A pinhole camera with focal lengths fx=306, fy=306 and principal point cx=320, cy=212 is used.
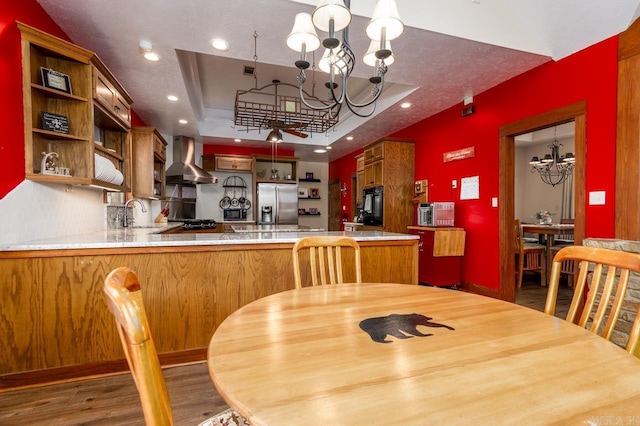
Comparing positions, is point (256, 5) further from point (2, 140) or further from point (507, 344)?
point (507, 344)

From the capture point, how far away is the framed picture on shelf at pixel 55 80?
2.05m

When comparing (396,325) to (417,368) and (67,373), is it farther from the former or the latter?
(67,373)

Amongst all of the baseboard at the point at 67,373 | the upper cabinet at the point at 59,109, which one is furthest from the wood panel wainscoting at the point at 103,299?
the upper cabinet at the point at 59,109

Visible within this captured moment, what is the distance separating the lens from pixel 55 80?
6.89 ft

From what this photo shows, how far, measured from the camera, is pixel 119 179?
117 inches

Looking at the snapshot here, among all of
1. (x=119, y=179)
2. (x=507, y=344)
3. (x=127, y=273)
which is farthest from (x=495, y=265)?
(x=119, y=179)

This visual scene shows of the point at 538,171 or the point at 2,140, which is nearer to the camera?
the point at 2,140

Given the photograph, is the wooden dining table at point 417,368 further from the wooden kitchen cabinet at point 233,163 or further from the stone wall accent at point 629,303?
the wooden kitchen cabinet at point 233,163

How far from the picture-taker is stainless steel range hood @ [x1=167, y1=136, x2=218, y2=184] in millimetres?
5465

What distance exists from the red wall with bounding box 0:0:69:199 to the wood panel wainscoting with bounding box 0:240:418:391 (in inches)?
Result: 19.9

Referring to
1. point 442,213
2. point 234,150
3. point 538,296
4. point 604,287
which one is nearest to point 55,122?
point 604,287

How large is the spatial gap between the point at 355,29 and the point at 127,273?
8.21ft

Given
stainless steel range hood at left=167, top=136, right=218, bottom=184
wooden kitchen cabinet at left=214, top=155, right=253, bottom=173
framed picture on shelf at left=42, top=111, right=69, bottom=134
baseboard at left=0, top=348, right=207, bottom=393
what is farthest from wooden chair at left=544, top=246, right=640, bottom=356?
wooden kitchen cabinet at left=214, top=155, right=253, bottom=173

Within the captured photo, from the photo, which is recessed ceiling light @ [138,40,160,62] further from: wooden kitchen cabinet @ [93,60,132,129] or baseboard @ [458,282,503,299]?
baseboard @ [458,282,503,299]
